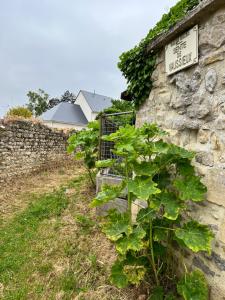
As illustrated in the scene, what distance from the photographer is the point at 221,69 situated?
1726 mm

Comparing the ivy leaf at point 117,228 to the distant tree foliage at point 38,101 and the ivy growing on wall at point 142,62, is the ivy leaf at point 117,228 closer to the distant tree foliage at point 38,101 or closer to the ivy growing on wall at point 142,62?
the ivy growing on wall at point 142,62

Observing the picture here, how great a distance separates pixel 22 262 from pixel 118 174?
6.16 ft

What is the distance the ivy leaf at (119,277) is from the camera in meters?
2.04

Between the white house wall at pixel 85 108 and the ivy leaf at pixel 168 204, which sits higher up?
the white house wall at pixel 85 108

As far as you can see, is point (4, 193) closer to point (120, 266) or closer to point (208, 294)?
point (120, 266)

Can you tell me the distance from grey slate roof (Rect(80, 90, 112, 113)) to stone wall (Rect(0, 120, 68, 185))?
53.4 feet

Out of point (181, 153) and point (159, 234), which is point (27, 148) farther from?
point (181, 153)

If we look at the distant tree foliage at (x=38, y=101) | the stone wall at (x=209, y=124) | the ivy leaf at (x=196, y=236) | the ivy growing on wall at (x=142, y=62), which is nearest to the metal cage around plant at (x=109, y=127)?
the ivy growing on wall at (x=142, y=62)

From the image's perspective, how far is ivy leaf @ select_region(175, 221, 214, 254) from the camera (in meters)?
1.66

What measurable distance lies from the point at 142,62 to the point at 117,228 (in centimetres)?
186

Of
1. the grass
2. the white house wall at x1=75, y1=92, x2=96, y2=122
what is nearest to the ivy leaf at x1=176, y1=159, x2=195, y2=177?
the grass

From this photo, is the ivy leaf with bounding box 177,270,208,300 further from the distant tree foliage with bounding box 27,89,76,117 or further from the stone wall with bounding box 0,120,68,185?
the distant tree foliage with bounding box 27,89,76,117

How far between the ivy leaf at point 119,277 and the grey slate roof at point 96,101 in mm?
24008

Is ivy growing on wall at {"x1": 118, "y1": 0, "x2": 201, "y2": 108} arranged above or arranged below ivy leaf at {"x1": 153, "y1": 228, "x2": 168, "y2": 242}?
above
